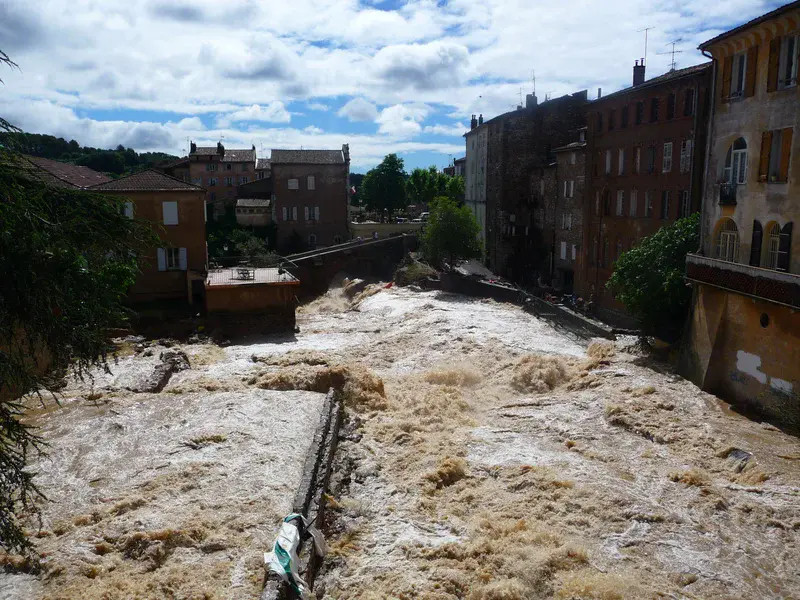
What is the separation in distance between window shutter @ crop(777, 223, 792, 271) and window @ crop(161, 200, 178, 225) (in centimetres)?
3097

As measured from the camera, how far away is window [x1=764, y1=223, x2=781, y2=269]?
2083cm

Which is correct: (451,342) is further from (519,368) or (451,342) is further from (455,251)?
(455,251)

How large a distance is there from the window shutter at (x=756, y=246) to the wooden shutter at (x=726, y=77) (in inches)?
183

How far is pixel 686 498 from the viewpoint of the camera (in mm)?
15547

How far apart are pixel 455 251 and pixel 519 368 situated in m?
26.4

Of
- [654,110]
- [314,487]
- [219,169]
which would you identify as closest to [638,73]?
[654,110]

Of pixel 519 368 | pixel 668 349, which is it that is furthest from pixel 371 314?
pixel 668 349

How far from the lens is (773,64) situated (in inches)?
820

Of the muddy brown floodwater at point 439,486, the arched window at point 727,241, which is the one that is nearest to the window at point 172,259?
the muddy brown floodwater at point 439,486

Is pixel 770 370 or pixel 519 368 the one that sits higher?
pixel 770 370

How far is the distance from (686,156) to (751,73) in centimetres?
1260

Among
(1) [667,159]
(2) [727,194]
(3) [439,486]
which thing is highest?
(1) [667,159]

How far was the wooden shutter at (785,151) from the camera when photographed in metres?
20.1

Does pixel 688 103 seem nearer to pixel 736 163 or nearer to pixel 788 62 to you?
pixel 736 163
